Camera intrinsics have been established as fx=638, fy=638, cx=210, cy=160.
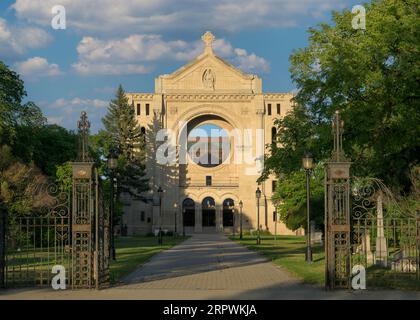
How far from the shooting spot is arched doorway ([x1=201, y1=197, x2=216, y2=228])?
82.3m

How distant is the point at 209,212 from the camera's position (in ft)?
271

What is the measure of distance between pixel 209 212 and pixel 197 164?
269 inches

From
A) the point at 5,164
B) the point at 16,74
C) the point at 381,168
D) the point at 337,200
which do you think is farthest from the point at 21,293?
the point at 16,74

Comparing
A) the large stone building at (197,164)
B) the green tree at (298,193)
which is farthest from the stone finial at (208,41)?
the green tree at (298,193)

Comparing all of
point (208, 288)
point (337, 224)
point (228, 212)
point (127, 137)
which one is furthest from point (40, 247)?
point (228, 212)

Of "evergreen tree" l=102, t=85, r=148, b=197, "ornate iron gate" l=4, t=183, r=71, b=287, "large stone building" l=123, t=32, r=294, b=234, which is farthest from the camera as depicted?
"large stone building" l=123, t=32, r=294, b=234

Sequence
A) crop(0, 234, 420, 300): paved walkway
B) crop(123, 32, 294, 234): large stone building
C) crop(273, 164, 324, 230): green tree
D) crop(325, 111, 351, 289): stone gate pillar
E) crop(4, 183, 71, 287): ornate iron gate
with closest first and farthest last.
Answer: crop(0, 234, 420, 300): paved walkway, crop(325, 111, 351, 289): stone gate pillar, crop(4, 183, 71, 287): ornate iron gate, crop(273, 164, 324, 230): green tree, crop(123, 32, 294, 234): large stone building

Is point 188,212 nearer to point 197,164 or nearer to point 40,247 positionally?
point 197,164

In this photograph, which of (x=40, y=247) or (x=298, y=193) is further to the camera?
(x=298, y=193)

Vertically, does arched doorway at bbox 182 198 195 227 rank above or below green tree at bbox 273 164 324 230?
below

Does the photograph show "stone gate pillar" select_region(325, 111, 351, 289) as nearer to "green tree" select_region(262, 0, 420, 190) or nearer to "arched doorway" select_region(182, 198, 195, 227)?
"green tree" select_region(262, 0, 420, 190)

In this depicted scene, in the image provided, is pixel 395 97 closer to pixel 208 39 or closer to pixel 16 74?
pixel 16 74

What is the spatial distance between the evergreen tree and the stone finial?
13.0 m

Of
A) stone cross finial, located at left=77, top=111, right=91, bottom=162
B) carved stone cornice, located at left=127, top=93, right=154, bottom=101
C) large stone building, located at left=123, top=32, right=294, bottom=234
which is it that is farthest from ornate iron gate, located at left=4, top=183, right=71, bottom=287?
carved stone cornice, located at left=127, top=93, right=154, bottom=101
